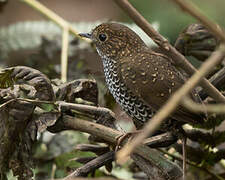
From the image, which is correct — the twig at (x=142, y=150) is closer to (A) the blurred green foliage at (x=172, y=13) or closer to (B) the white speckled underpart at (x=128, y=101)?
(B) the white speckled underpart at (x=128, y=101)

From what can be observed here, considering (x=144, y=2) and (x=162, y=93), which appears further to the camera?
(x=144, y=2)

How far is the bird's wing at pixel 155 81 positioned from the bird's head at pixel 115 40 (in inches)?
8.5

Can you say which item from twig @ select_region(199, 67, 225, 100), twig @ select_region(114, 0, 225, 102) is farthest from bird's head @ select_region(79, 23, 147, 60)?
twig @ select_region(114, 0, 225, 102)

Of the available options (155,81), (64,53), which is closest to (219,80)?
Result: (155,81)

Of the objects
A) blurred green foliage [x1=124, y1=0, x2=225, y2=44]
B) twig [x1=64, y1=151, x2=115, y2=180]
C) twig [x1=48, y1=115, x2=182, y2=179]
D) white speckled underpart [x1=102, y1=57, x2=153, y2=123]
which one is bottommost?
twig [x1=64, y1=151, x2=115, y2=180]

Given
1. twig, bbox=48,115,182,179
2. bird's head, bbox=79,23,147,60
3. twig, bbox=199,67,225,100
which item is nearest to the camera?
twig, bbox=48,115,182,179

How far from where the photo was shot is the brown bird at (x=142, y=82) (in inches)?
90.8

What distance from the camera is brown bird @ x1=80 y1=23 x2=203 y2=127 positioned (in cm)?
231

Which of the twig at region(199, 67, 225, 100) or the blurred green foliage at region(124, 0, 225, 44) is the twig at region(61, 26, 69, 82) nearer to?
the blurred green foliage at region(124, 0, 225, 44)

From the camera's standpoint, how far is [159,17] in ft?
15.7

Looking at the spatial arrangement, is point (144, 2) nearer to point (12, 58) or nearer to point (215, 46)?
point (12, 58)

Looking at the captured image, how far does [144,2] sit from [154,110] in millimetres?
2955

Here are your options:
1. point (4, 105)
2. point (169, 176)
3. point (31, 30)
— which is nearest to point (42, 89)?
point (4, 105)

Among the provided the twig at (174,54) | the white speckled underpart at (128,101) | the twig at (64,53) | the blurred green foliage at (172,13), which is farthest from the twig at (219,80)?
the blurred green foliage at (172,13)
